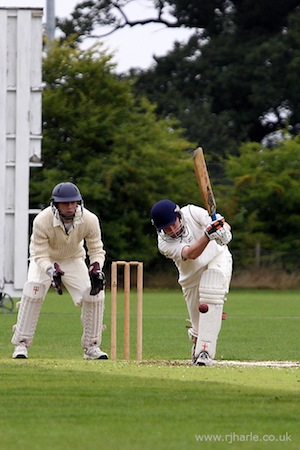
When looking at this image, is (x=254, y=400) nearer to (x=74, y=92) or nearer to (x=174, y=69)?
(x=74, y=92)

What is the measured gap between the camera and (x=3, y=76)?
19.9 metres

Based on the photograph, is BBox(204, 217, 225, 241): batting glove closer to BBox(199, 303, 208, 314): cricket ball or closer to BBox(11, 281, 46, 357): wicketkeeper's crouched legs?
BBox(199, 303, 208, 314): cricket ball

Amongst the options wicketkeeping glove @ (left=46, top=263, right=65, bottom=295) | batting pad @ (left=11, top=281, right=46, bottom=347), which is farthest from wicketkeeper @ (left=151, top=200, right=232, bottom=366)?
batting pad @ (left=11, top=281, right=46, bottom=347)

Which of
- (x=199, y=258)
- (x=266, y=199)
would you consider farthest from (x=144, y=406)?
(x=266, y=199)

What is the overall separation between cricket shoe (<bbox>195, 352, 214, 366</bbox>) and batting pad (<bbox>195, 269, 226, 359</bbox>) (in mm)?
31

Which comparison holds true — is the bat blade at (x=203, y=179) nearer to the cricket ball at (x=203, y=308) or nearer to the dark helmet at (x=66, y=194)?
the cricket ball at (x=203, y=308)

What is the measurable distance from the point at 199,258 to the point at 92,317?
4.02ft

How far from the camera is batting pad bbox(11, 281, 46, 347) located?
417 inches

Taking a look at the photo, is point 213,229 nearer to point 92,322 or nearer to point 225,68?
point 92,322

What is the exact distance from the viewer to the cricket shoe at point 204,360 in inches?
392

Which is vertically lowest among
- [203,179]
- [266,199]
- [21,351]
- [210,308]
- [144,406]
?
[144,406]

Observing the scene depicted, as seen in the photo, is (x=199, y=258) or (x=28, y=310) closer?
(x=199, y=258)

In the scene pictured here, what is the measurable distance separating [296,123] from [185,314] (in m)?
24.3

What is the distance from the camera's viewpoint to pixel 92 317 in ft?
35.4
